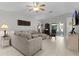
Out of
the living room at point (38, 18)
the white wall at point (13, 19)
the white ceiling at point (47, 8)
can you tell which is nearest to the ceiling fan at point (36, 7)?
the living room at point (38, 18)

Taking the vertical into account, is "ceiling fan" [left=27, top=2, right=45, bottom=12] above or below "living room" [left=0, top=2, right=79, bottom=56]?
above

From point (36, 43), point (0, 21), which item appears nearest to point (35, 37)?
point (36, 43)

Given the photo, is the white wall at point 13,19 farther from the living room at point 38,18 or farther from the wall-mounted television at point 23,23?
the wall-mounted television at point 23,23

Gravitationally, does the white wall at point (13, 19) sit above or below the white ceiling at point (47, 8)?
below

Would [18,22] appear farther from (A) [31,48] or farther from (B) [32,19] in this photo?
(A) [31,48]

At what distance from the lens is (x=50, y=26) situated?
3521mm

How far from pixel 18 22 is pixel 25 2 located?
752 mm

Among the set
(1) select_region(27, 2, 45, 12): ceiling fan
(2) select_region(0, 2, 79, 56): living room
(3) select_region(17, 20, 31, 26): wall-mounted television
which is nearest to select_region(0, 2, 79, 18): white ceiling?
(2) select_region(0, 2, 79, 56): living room

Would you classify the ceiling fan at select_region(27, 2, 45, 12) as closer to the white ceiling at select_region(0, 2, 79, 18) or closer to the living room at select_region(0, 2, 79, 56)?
the living room at select_region(0, 2, 79, 56)

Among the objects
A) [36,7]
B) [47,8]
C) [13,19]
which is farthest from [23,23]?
[47,8]

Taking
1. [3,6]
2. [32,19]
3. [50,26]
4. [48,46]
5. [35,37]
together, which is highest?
Answer: [3,6]

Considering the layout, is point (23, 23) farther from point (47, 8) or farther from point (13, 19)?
point (47, 8)

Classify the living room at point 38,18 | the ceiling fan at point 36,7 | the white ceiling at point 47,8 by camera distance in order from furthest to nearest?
the ceiling fan at point 36,7, the living room at point 38,18, the white ceiling at point 47,8

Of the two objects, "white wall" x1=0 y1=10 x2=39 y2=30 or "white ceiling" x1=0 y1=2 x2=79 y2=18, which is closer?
"white ceiling" x1=0 y1=2 x2=79 y2=18
